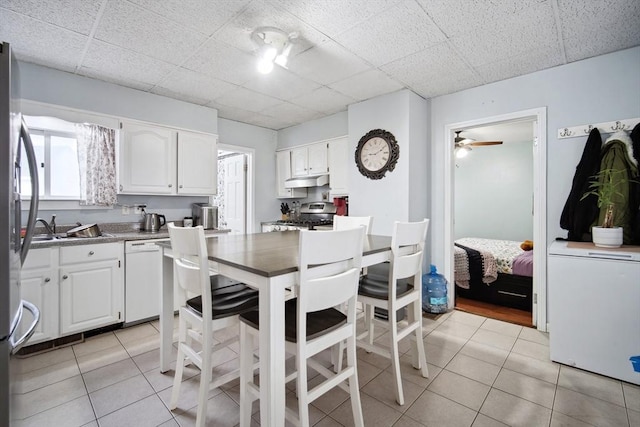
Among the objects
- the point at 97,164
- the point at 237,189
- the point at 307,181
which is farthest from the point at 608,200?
the point at 97,164

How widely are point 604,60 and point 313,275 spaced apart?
3.06m

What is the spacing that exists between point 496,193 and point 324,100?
399 centimetres

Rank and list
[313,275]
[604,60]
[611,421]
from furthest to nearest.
→ [604,60]
[611,421]
[313,275]

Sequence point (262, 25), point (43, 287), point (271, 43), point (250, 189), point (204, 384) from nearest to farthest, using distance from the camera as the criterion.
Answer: point (204, 384) → point (262, 25) → point (271, 43) → point (43, 287) → point (250, 189)

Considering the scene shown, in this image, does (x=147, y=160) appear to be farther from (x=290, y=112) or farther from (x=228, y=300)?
(x=228, y=300)

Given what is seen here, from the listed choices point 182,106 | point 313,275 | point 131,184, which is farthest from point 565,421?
point 182,106

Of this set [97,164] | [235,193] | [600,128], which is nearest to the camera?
[600,128]

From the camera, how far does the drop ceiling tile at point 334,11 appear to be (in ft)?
5.87

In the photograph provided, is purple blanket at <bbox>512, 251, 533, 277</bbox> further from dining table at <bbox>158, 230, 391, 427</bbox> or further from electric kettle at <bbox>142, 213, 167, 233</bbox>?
electric kettle at <bbox>142, 213, 167, 233</bbox>

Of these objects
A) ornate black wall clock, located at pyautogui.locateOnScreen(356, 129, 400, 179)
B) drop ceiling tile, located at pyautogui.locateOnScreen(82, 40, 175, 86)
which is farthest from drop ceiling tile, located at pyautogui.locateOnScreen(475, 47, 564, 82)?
drop ceiling tile, located at pyautogui.locateOnScreen(82, 40, 175, 86)

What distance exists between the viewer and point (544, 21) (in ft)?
6.49

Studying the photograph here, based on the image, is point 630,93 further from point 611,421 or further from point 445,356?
point 445,356

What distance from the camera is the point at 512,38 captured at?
7.15 feet

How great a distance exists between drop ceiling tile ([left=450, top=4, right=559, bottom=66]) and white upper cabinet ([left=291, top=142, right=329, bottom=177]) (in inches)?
83.8
